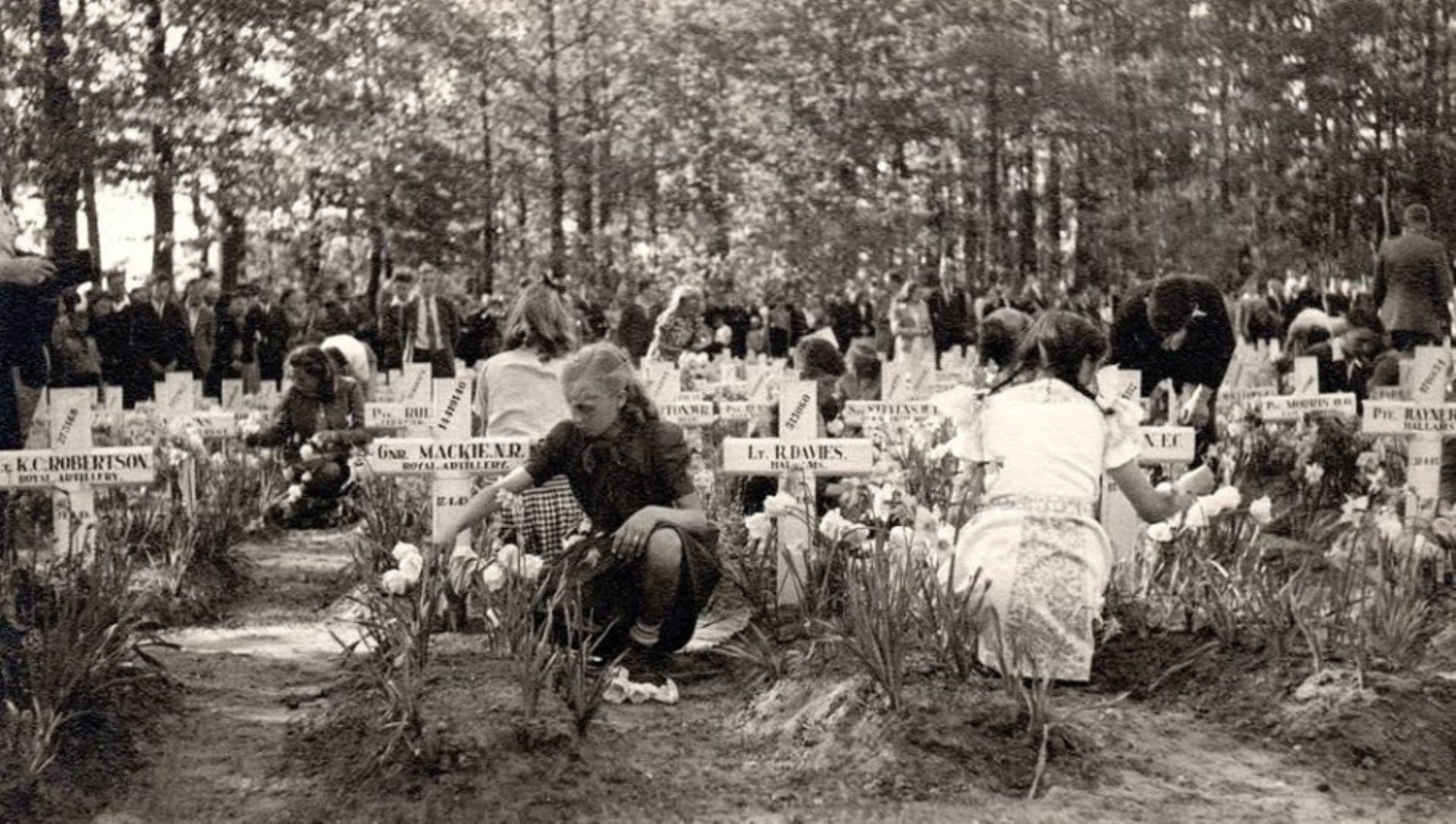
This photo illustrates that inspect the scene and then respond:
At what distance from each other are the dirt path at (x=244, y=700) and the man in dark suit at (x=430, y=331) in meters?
6.99

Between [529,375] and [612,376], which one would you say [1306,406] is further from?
[612,376]

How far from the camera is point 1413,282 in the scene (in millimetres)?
11953

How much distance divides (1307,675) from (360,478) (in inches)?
183

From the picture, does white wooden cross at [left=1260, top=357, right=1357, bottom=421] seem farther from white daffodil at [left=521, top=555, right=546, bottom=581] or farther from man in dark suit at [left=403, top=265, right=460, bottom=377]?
man in dark suit at [left=403, top=265, right=460, bottom=377]

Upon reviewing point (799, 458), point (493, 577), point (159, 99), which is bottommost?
point (493, 577)

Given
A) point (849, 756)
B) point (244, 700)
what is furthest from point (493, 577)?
point (849, 756)

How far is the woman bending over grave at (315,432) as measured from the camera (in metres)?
10.1

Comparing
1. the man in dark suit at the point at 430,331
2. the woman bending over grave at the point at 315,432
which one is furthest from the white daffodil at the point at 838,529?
the man in dark suit at the point at 430,331

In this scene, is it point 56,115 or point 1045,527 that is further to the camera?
point 56,115

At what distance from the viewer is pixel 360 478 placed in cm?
820

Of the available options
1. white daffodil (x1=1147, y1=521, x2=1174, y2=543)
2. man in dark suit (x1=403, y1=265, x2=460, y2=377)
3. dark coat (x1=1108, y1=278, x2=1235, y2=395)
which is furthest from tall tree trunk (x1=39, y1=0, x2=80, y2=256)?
white daffodil (x1=1147, y1=521, x2=1174, y2=543)

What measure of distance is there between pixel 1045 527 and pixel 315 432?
6287 millimetres

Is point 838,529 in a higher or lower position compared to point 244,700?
higher

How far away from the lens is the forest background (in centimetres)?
2617
